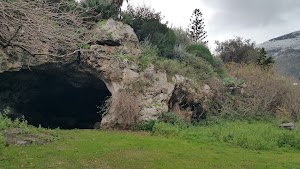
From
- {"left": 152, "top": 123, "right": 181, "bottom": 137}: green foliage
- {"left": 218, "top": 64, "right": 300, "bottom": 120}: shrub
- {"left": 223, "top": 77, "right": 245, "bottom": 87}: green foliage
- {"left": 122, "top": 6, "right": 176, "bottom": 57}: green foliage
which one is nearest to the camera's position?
{"left": 152, "top": 123, "right": 181, "bottom": 137}: green foliage

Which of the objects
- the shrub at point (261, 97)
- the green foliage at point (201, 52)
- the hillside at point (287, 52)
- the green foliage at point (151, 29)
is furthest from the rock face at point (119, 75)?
the hillside at point (287, 52)

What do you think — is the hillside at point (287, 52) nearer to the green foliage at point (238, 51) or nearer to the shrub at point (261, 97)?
the green foliage at point (238, 51)

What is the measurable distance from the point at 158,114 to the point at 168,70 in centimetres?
299

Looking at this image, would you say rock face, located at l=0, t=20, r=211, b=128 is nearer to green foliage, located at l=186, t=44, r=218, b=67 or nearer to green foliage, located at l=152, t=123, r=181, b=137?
green foliage, located at l=152, t=123, r=181, b=137

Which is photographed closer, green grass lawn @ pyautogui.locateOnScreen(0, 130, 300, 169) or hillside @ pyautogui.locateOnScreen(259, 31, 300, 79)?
green grass lawn @ pyautogui.locateOnScreen(0, 130, 300, 169)

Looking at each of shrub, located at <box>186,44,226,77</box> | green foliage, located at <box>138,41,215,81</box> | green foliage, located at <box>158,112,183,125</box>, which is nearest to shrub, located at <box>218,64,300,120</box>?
shrub, located at <box>186,44,226,77</box>

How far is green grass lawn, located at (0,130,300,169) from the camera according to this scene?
12.2m

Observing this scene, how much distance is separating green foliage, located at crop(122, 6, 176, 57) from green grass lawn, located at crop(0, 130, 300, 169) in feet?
30.4

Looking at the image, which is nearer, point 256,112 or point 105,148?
point 105,148

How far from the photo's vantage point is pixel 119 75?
20.9m

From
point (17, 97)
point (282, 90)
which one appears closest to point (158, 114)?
point (17, 97)

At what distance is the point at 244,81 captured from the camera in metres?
30.2

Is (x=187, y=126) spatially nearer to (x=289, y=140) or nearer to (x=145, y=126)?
(x=145, y=126)

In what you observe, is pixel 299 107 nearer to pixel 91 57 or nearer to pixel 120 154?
pixel 91 57
